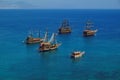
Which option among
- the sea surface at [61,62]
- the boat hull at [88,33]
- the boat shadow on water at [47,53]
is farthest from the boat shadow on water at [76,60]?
the boat hull at [88,33]

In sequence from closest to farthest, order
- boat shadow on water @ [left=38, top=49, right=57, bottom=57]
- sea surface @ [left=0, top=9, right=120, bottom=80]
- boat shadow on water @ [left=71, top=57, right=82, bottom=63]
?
1. sea surface @ [left=0, top=9, right=120, bottom=80]
2. boat shadow on water @ [left=71, top=57, right=82, bottom=63]
3. boat shadow on water @ [left=38, top=49, right=57, bottom=57]

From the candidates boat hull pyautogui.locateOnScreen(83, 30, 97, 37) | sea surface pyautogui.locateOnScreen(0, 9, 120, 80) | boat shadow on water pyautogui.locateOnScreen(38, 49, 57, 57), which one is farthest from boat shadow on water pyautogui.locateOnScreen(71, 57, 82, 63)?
boat hull pyautogui.locateOnScreen(83, 30, 97, 37)

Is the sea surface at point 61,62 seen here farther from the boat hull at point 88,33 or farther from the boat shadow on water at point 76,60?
the boat hull at point 88,33

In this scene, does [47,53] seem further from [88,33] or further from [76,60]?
[88,33]

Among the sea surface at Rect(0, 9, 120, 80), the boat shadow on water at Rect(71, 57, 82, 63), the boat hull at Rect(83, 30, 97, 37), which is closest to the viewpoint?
the sea surface at Rect(0, 9, 120, 80)

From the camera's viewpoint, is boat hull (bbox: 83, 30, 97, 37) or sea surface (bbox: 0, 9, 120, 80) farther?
boat hull (bbox: 83, 30, 97, 37)

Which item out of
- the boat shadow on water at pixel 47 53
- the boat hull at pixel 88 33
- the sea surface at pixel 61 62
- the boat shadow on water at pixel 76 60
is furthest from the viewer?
the boat hull at pixel 88 33

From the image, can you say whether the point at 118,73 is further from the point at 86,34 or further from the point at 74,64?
the point at 86,34

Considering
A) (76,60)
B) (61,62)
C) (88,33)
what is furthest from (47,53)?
(88,33)

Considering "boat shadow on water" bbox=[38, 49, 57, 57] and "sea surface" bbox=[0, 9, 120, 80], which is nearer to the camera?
"sea surface" bbox=[0, 9, 120, 80]

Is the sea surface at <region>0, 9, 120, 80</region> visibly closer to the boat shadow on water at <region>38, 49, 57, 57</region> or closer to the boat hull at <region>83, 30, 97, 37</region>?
the boat shadow on water at <region>38, 49, 57, 57</region>

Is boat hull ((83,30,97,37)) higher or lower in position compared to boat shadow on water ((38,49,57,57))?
higher
